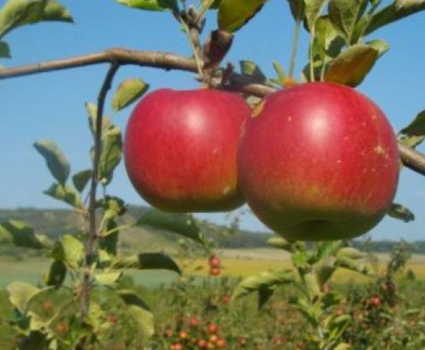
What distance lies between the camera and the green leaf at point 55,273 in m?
2.09

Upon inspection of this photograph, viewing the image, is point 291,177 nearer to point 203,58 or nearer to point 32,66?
point 203,58

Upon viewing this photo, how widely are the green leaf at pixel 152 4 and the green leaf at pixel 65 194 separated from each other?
1046mm

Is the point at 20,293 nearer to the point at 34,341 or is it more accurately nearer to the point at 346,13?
the point at 34,341

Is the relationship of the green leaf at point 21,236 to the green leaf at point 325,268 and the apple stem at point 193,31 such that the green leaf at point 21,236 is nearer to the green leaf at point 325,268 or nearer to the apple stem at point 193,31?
the apple stem at point 193,31

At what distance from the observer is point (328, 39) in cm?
98

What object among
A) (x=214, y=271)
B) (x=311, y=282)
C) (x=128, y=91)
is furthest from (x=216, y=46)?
(x=214, y=271)

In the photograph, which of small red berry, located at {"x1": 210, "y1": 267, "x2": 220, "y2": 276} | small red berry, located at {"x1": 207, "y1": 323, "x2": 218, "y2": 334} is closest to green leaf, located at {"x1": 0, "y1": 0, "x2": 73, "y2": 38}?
small red berry, located at {"x1": 207, "y1": 323, "x2": 218, "y2": 334}

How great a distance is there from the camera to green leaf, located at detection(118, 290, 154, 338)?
1950mm

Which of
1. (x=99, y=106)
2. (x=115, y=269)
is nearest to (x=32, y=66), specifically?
(x=99, y=106)

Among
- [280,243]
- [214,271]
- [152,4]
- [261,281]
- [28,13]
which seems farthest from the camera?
[214,271]

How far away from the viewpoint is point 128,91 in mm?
1498

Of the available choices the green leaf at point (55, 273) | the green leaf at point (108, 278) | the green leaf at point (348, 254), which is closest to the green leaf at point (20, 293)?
the green leaf at point (55, 273)

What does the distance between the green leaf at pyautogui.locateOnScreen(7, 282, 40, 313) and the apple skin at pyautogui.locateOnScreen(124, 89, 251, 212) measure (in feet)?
3.40

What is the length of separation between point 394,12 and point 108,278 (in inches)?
43.5
